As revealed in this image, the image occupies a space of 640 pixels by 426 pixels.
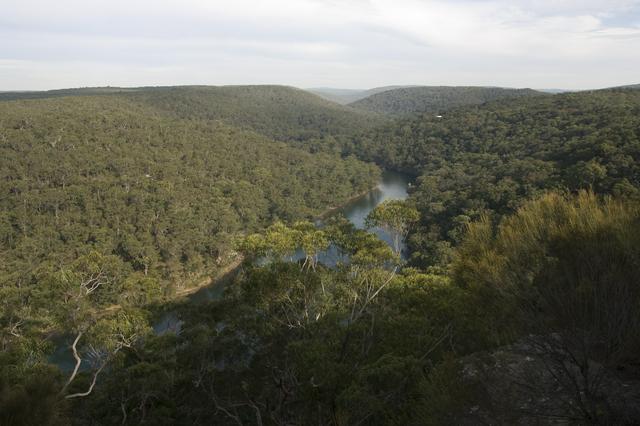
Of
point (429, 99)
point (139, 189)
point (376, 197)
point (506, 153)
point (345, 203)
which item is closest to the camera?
point (139, 189)

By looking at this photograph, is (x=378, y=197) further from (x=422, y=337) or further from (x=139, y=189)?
(x=422, y=337)

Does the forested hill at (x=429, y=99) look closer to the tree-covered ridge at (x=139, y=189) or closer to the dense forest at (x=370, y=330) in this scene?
the tree-covered ridge at (x=139, y=189)

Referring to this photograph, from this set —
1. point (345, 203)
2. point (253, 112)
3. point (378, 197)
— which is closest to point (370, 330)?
point (345, 203)

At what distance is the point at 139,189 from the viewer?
131ft

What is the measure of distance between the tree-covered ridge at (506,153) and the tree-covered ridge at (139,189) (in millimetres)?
13475

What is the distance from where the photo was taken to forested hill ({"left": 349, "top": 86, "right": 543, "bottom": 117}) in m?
136

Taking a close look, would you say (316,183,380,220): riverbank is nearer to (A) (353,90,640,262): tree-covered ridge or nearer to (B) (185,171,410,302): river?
(B) (185,171,410,302): river

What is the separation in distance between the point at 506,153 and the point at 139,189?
4415cm

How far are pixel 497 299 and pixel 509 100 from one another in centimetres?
8999

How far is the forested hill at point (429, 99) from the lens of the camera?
136125 millimetres

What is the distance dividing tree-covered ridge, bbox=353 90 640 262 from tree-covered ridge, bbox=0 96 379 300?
13.5 metres

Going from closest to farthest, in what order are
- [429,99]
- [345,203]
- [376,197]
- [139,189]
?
[139,189] < [345,203] < [376,197] < [429,99]

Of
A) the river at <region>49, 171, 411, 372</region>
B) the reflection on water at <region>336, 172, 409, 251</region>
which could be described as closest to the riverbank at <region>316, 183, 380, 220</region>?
the river at <region>49, 171, 411, 372</region>

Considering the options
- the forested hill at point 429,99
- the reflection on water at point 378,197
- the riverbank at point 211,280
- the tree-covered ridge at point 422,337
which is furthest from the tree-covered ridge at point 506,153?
the forested hill at point 429,99
